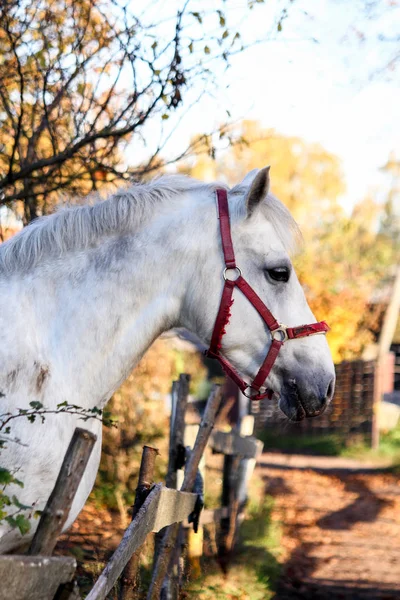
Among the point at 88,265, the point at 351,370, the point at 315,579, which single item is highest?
the point at 351,370

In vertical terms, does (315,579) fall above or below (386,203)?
below

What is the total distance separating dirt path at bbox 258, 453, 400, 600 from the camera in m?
7.01

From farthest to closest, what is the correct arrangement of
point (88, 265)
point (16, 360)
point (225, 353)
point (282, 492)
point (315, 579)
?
1. point (282, 492)
2. point (315, 579)
3. point (225, 353)
4. point (88, 265)
5. point (16, 360)

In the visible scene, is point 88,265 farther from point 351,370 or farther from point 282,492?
point 351,370

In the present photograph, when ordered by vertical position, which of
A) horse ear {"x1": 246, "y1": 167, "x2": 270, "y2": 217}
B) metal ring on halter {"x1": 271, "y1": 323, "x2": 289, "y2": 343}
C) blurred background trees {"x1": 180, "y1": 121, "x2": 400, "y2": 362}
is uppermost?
blurred background trees {"x1": 180, "y1": 121, "x2": 400, "y2": 362}

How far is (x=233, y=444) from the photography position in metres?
7.65

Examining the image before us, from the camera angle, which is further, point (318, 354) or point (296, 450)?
point (296, 450)

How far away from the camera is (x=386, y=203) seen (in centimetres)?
6025

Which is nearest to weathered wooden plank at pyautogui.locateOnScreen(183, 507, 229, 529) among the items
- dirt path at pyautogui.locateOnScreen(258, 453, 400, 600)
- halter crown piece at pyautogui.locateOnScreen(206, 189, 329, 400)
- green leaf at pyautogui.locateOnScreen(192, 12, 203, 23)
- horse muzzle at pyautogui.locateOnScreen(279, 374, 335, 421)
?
dirt path at pyautogui.locateOnScreen(258, 453, 400, 600)

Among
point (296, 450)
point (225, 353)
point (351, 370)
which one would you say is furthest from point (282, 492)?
point (225, 353)

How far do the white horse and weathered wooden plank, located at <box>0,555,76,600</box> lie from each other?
39.1 inches

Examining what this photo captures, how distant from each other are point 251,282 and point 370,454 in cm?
1387

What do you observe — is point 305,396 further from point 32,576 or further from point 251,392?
point 32,576

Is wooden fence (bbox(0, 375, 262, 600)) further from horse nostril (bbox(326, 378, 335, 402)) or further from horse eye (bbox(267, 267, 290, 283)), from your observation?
horse eye (bbox(267, 267, 290, 283))
